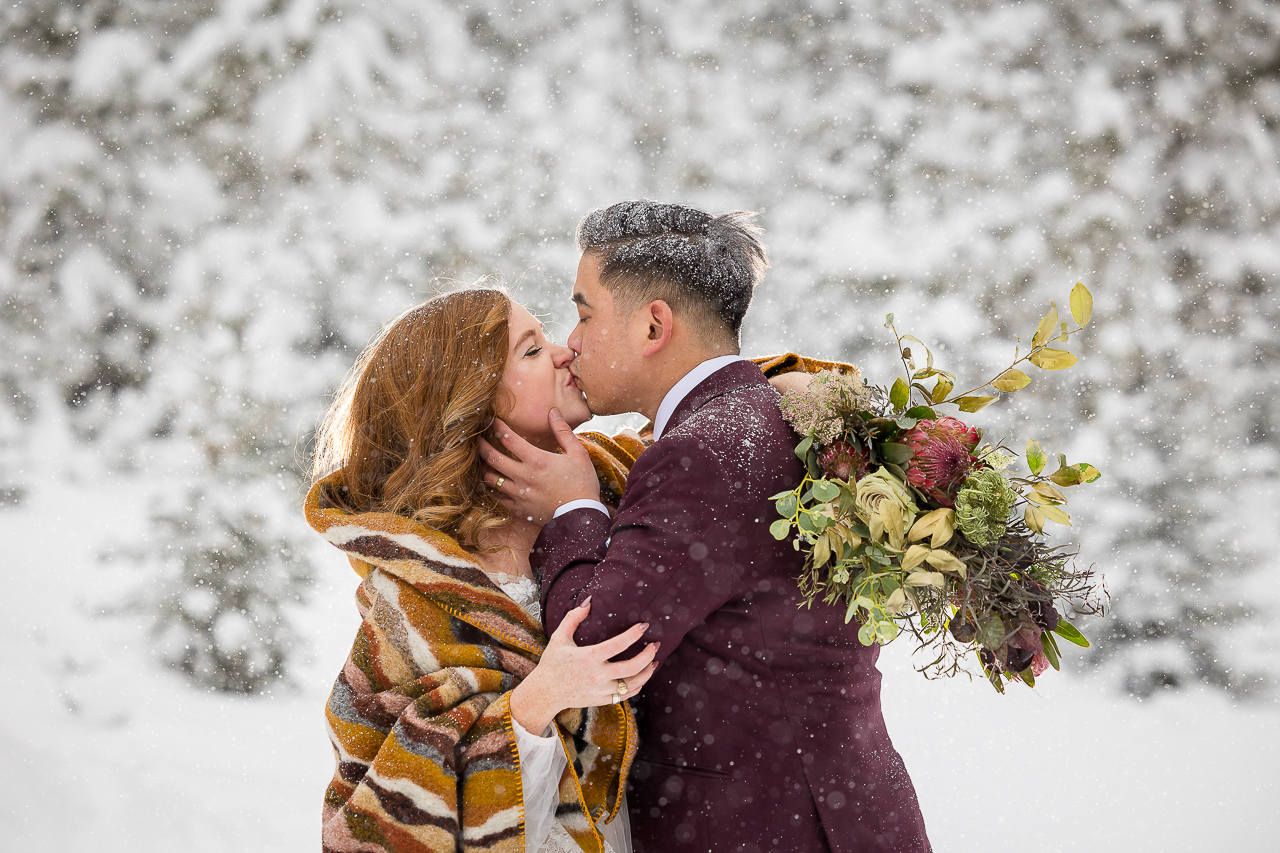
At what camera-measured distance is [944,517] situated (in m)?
1.30

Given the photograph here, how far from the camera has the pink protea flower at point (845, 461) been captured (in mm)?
1415

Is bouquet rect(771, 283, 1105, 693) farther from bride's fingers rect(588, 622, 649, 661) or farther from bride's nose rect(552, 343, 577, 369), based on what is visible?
bride's nose rect(552, 343, 577, 369)

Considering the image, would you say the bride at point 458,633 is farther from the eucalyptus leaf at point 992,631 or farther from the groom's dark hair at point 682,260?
the eucalyptus leaf at point 992,631

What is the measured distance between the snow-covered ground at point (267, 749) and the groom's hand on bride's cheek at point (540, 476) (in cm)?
252

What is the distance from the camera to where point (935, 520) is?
1293 millimetres

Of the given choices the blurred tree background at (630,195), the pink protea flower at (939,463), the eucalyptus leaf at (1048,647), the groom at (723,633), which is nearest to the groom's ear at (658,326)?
the groom at (723,633)

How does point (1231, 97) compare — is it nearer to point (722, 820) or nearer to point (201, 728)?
point (722, 820)

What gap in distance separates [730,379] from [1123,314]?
2.97 metres

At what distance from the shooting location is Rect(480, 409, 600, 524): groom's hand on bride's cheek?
169 cm

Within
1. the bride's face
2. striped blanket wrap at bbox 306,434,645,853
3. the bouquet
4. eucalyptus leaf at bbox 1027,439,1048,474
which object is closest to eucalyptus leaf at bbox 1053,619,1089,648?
the bouquet

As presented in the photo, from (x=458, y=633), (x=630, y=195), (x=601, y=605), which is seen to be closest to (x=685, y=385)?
A: (x=601, y=605)

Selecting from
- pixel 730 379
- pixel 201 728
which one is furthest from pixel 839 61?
pixel 201 728

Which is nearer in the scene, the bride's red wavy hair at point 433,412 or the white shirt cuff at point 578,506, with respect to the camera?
the white shirt cuff at point 578,506

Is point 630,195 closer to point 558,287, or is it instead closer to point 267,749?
point 558,287
